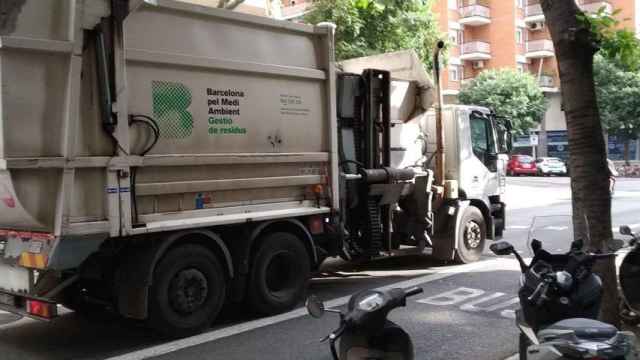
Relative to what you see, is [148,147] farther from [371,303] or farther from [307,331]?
[371,303]

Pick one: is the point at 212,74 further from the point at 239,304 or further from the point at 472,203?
the point at 472,203

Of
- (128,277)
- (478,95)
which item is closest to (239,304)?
(128,277)

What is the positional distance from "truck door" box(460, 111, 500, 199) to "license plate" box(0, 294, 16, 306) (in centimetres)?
653

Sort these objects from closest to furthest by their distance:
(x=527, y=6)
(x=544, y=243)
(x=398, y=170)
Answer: (x=544, y=243), (x=398, y=170), (x=527, y=6)

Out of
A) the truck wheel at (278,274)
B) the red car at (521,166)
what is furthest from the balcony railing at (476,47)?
the truck wheel at (278,274)

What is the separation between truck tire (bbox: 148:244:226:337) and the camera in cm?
592

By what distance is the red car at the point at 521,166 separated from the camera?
42062 mm

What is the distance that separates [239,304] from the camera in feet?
23.8

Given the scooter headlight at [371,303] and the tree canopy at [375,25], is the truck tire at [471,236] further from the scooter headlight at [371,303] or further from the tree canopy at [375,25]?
the tree canopy at [375,25]

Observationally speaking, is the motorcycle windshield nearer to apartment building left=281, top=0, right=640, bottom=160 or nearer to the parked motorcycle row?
the parked motorcycle row

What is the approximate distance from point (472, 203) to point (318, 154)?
3.91 metres

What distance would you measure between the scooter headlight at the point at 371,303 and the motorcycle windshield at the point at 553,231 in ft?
5.66

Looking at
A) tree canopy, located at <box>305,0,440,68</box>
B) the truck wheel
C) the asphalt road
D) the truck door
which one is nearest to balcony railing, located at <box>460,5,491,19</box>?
tree canopy, located at <box>305,0,440,68</box>

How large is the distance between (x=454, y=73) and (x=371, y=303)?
165 ft
